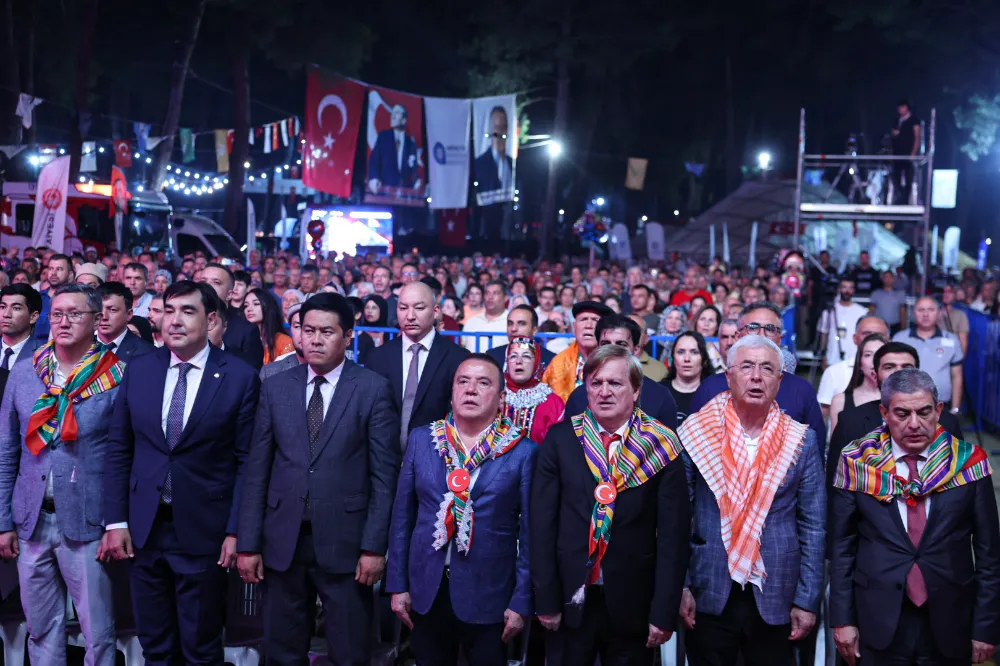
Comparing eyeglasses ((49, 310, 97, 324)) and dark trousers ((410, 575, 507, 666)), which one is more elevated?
eyeglasses ((49, 310, 97, 324))

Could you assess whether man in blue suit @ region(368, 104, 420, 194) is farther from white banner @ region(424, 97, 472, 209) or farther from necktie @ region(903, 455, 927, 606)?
necktie @ region(903, 455, 927, 606)

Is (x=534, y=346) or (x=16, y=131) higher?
(x=16, y=131)

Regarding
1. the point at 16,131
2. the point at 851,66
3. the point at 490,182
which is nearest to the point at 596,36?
the point at 490,182

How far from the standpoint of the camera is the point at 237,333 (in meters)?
7.54

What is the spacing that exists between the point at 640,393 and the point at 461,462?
1287 millimetres

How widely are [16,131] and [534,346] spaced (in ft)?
84.0

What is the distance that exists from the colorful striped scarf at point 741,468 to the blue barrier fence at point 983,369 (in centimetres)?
901

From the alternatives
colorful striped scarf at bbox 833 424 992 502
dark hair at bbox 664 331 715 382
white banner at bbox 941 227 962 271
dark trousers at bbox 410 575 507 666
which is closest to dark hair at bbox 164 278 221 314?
dark trousers at bbox 410 575 507 666

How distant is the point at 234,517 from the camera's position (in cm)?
482

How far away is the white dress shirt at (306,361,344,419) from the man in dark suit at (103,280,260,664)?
0.32 meters

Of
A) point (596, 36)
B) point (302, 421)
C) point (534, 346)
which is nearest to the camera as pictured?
point (302, 421)

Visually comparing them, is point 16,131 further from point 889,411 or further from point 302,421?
point 889,411

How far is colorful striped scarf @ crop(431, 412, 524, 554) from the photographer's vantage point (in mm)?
4320

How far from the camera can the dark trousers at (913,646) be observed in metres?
4.10
